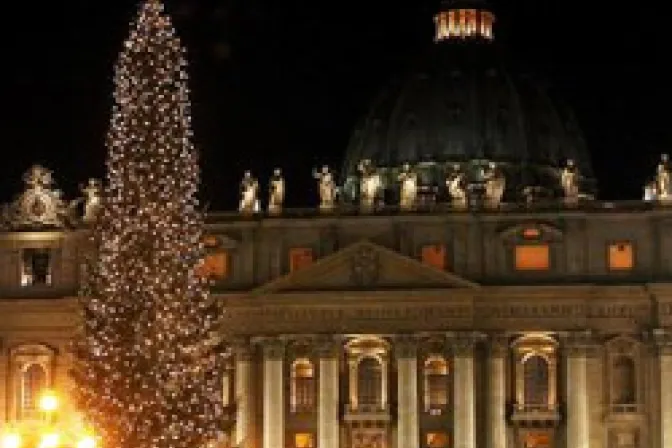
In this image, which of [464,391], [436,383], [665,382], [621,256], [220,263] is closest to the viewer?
[665,382]

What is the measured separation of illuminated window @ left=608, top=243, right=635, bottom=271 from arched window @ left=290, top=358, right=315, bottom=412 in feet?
47.5

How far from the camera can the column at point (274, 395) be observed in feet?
306

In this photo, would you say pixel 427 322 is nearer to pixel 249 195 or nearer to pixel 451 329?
pixel 451 329

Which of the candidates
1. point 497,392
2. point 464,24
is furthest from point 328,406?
point 464,24

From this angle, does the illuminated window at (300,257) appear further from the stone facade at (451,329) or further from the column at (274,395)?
the column at (274,395)

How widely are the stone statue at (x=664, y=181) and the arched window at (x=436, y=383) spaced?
40.2 feet

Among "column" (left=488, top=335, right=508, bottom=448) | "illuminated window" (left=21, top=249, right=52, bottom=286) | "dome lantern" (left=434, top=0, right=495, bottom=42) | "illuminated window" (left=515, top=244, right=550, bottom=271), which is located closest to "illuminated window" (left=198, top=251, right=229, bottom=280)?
"illuminated window" (left=21, top=249, right=52, bottom=286)

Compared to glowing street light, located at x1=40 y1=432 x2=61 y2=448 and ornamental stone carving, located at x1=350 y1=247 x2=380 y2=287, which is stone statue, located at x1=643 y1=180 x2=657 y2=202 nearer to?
ornamental stone carving, located at x1=350 y1=247 x2=380 y2=287

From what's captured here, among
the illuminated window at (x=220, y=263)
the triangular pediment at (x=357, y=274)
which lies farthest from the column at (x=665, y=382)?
the illuminated window at (x=220, y=263)

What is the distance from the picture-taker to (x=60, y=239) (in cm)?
9825

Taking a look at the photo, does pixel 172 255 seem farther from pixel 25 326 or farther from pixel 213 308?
pixel 25 326

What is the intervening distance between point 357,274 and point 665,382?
14.7m

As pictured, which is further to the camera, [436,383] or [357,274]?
[357,274]

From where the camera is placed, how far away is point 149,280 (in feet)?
183
